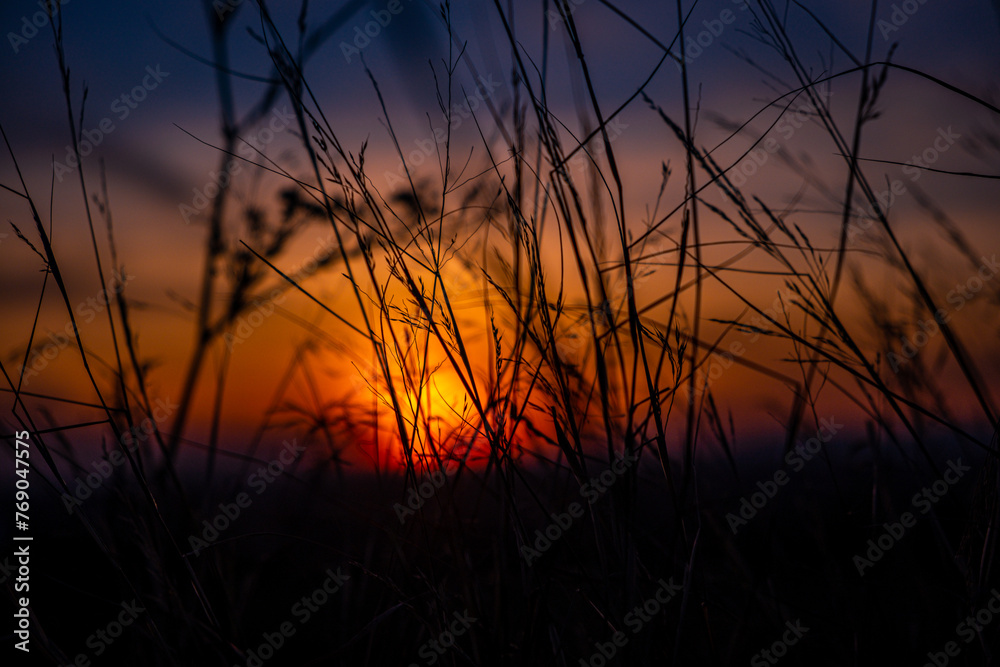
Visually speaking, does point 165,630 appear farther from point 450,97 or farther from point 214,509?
point 450,97

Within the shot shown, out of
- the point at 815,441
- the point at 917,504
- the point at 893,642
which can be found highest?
the point at 815,441

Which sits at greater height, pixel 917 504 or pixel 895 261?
Answer: pixel 895 261

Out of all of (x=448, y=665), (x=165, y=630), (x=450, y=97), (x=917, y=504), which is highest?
(x=450, y=97)

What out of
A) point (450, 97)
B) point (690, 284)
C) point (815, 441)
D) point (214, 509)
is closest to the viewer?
point (450, 97)

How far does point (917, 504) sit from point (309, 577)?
3.92ft

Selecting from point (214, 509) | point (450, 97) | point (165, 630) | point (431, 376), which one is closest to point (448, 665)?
point (431, 376)

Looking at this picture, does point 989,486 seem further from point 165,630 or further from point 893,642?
point 165,630

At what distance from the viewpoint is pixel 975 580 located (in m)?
0.86

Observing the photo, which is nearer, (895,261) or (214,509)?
(895,261)

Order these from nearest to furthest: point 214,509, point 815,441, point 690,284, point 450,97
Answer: point 450,97 → point 690,284 → point 815,441 → point 214,509

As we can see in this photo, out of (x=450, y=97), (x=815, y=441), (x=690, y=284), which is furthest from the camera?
(x=815, y=441)

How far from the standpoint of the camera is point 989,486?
2.84 ft

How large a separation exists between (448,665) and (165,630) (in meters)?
0.59

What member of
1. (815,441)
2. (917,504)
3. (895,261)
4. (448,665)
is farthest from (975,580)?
(448,665)
